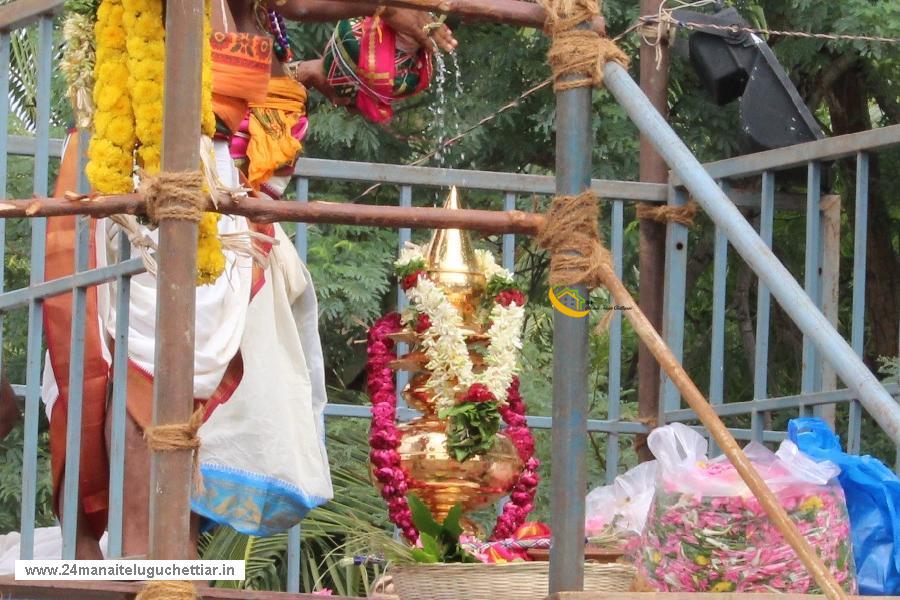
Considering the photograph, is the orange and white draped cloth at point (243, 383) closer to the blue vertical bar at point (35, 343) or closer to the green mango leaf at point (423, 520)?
the blue vertical bar at point (35, 343)

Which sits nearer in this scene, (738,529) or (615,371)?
(738,529)

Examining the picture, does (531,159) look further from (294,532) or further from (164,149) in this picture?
(164,149)

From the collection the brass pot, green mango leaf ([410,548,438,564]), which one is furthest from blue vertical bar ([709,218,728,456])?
green mango leaf ([410,548,438,564])

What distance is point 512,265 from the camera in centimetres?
523

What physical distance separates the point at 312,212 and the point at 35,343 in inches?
36.8

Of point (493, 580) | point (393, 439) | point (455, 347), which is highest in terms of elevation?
A: point (455, 347)

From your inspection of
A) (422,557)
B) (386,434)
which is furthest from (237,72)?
(422,557)

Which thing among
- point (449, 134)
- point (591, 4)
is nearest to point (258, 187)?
point (591, 4)

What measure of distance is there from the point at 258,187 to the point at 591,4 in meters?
1.39

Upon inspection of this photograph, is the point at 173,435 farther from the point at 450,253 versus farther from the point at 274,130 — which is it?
the point at 274,130

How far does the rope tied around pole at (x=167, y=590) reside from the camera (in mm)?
3088

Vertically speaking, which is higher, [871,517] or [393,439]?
[393,439]

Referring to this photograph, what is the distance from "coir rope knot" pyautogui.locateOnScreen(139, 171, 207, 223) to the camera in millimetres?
3072

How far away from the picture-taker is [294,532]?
4914mm
